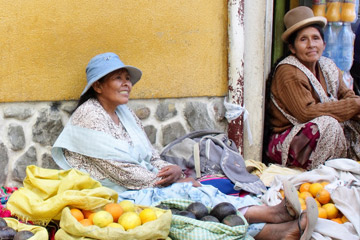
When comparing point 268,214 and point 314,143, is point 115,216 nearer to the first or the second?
point 268,214

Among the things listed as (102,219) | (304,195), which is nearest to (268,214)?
(304,195)

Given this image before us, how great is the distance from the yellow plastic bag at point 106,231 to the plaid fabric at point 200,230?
0.19 m

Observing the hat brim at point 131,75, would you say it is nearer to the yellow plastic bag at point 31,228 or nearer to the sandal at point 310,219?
the yellow plastic bag at point 31,228

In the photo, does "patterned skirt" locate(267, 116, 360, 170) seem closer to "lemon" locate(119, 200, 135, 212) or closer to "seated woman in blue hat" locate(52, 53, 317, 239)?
"seated woman in blue hat" locate(52, 53, 317, 239)

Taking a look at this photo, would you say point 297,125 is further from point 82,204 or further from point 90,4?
point 82,204

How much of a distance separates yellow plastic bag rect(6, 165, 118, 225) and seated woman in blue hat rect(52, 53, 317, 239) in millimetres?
429

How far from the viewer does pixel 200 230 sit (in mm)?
2900

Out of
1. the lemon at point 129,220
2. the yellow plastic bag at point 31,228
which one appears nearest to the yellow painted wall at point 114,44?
the yellow plastic bag at point 31,228

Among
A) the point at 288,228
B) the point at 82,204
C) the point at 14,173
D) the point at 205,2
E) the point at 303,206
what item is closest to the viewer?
the point at 82,204

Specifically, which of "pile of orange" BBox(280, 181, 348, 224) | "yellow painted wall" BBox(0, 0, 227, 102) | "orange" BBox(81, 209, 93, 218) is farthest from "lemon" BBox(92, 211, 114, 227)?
"pile of orange" BBox(280, 181, 348, 224)

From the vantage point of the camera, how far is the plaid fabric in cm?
289

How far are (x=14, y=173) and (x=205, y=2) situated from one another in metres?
2.30

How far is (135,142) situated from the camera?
3.80 metres

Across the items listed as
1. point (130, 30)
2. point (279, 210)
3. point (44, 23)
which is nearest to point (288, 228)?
point (279, 210)
